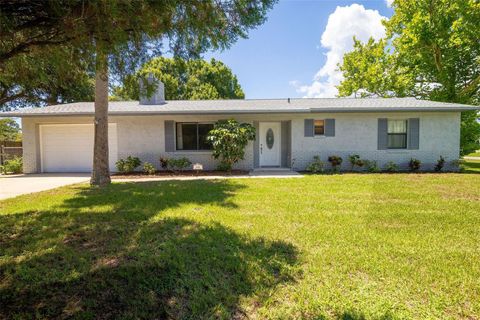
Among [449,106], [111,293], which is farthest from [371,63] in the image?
[111,293]

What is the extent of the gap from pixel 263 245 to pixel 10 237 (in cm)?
406

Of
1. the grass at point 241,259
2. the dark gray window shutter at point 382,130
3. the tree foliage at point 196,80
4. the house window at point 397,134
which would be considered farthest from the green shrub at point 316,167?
Result: the tree foliage at point 196,80

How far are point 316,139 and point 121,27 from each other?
33.9 feet

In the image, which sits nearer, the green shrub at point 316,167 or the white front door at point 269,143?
the green shrub at point 316,167

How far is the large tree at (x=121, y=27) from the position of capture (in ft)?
8.44

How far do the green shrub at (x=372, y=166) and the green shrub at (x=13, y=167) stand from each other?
654 inches

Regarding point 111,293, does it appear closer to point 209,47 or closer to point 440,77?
point 209,47

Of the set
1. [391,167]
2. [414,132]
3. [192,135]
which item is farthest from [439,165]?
[192,135]

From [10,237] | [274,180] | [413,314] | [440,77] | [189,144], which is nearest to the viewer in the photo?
[413,314]

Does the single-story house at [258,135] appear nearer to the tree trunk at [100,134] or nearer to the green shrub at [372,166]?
the green shrub at [372,166]

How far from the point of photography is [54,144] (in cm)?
1243

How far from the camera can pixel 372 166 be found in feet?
38.2

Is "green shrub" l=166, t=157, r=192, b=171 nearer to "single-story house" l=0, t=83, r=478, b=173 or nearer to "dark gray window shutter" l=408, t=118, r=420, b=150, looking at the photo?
"single-story house" l=0, t=83, r=478, b=173

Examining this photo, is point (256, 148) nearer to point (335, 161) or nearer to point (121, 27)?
point (335, 161)
